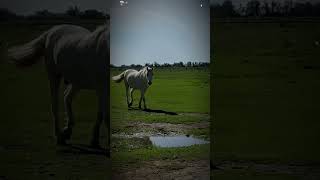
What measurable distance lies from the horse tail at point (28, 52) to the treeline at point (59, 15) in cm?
12

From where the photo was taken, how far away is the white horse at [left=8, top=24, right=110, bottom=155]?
2951 mm

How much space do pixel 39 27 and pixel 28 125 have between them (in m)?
0.63

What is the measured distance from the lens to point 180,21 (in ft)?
9.72

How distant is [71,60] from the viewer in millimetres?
3000

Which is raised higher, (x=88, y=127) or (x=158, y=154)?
(x=88, y=127)
